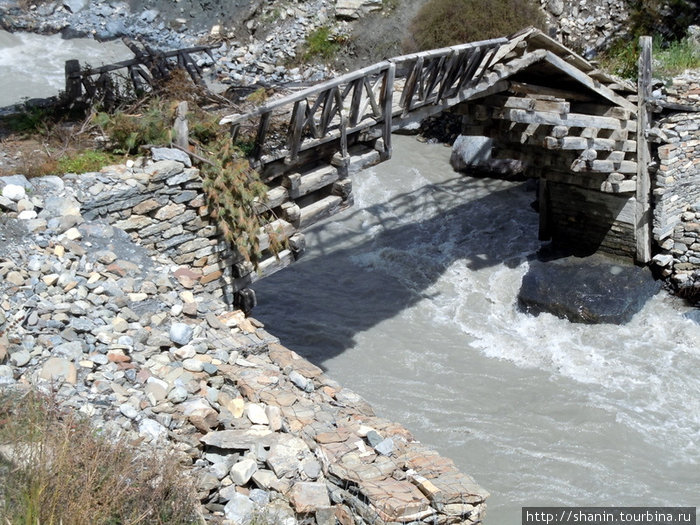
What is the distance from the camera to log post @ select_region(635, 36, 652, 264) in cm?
1122

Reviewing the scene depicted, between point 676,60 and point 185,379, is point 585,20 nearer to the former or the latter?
point 676,60

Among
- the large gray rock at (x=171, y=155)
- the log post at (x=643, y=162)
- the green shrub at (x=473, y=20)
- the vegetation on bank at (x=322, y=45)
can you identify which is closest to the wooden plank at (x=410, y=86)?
the large gray rock at (x=171, y=155)

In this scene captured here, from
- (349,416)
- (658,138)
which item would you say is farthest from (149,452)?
(658,138)

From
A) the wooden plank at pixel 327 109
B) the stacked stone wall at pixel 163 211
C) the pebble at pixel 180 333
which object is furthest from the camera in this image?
the wooden plank at pixel 327 109

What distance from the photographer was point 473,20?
17266mm

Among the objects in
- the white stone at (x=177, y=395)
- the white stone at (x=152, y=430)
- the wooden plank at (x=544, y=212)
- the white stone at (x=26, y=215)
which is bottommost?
the wooden plank at (x=544, y=212)

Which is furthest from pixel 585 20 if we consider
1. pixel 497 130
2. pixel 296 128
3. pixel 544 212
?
pixel 296 128

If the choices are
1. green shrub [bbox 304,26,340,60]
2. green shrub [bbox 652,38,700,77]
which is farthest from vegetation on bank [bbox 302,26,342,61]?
green shrub [bbox 652,38,700,77]

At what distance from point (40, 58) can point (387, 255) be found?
42.2ft

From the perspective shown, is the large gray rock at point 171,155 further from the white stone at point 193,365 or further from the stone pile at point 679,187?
the stone pile at point 679,187

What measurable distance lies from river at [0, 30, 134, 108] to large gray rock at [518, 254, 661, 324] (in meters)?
12.2

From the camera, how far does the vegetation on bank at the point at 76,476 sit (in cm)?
439

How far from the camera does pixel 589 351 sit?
35.8 ft

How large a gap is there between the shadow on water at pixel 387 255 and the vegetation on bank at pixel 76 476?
5.45 m
